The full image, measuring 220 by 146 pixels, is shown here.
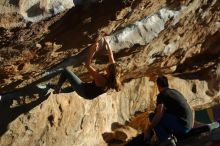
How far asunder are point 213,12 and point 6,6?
498cm

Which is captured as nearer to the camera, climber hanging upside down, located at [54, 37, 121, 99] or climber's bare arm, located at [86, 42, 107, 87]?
climber hanging upside down, located at [54, 37, 121, 99]

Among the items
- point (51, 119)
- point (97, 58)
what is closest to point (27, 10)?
point (97, 58)

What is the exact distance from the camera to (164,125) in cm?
749

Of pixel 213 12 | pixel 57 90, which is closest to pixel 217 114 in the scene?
pixel 213 12

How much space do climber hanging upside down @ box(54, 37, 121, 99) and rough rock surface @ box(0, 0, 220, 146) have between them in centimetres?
17

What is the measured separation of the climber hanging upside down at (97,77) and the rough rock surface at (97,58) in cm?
17

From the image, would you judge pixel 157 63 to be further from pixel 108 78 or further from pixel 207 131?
pixel 108 78

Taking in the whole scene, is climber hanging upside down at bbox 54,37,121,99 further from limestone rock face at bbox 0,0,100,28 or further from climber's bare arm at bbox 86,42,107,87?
limestone rock face at bbox 0,0,100,28

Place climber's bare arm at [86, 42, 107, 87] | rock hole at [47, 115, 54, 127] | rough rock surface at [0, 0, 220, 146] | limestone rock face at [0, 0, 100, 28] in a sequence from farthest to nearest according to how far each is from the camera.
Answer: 1. rock hole at [47, 115, 54, 127]
2. climber's bare arm at [86, 42, 107, 87]
3. rough rock surface at [0, 0, 220, 146]
4. limestone rock face at [0, 0, 100, 28]

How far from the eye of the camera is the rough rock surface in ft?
17.8

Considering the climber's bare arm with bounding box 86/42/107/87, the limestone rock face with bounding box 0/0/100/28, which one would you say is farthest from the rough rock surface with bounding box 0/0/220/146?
the climber's bare arm with bounding box 86/42/107/87

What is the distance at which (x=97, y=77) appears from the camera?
20.9 feet

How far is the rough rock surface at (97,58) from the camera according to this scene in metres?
5.43

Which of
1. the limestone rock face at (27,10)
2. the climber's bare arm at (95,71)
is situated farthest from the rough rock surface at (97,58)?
the climber's bare arm at (95,71)
